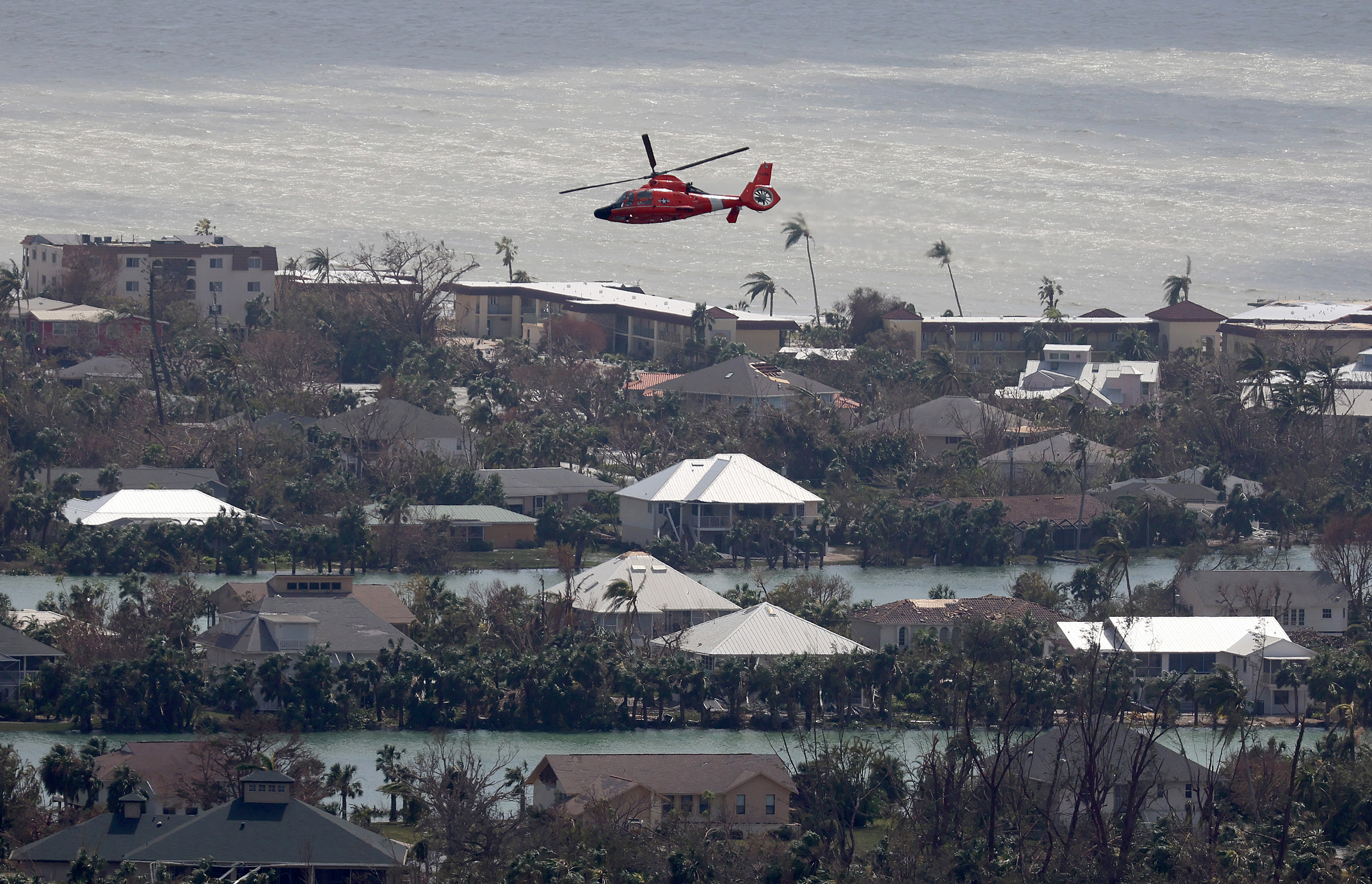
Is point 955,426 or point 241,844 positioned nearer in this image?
point 241,844

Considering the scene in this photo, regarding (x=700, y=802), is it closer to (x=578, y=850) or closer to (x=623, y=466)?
(x=578, y=850)

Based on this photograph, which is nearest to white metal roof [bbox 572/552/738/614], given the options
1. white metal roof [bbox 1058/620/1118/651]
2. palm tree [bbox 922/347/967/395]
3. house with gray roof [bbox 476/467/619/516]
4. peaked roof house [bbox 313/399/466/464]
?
white metal roof [bbox 1058/620/1118/651]

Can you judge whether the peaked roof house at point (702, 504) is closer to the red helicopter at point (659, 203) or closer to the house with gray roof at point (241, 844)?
the house with gray roof at point (241, 844)

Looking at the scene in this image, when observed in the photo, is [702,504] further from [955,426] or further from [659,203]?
[659,203]

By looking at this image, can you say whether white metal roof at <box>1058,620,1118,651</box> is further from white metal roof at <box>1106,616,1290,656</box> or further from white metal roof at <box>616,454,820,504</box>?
white metal roof at <box>616,454,820,504</box>

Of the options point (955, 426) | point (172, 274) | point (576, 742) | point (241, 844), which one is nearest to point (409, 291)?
point (172, 274)

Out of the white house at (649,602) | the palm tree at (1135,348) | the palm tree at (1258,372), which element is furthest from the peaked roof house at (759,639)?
the palm tree at (1135,348)

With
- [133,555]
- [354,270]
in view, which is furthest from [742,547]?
[354,270]
